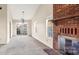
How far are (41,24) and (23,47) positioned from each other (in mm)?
826

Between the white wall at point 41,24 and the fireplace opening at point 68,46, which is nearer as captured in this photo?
the fireplace opening at point 68,46

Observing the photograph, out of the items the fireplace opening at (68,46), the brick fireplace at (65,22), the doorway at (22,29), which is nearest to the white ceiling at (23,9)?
the doorway at (22,29)

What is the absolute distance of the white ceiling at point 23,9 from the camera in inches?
128

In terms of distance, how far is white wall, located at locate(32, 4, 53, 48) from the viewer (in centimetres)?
334

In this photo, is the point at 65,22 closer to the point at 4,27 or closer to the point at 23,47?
the point at 23,47

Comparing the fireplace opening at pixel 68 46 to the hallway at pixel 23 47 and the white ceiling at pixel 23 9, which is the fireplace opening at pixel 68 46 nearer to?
the hallway at pixel 23 47

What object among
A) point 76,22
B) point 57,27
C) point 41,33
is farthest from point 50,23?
point 76,22

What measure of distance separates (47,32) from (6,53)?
4.00 ft

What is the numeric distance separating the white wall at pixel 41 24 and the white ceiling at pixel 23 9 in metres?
0.14

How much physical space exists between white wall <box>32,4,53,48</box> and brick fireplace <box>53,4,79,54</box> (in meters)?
0.16

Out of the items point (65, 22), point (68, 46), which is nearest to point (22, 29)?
point (65, 22)

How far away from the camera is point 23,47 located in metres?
3.34

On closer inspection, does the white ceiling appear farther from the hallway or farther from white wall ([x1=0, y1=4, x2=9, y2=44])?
the hallway

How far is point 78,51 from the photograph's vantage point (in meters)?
3.03
